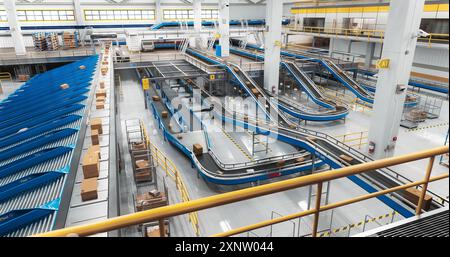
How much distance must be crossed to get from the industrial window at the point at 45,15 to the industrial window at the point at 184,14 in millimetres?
10593

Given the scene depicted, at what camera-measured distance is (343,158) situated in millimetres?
9180

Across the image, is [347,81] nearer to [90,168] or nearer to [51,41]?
[90,168]

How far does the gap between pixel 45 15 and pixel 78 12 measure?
338cm

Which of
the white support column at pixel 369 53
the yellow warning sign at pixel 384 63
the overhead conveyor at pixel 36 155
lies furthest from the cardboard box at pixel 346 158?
the white support column at pixel 369 53

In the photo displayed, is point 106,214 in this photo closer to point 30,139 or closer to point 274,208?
A: point 30,139

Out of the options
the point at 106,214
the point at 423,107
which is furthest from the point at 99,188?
the point at 423,107

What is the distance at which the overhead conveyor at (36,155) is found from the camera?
424cm

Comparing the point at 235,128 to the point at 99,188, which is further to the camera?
the point at 235,128

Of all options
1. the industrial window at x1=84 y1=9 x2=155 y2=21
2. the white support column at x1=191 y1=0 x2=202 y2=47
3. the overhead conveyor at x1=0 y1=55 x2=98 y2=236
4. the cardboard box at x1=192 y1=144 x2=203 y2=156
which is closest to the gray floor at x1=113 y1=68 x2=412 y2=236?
the cardboard box at x1=192 y1=144 x2=203 y2=156

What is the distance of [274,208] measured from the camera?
888cm

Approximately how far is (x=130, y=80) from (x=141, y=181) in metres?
19.9

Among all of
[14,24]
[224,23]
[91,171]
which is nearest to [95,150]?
[91,171]

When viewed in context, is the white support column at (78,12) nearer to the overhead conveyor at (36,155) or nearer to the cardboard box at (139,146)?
the overhead conveyor at (36,155)
